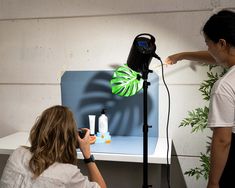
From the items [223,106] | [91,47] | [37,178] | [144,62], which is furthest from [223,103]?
[91,47]

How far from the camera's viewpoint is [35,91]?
2506mm

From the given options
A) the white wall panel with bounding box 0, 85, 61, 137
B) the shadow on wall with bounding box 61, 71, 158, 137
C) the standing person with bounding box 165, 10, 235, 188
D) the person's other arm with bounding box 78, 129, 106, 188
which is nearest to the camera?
the standing person with bounding box 165, 10, 235, 188

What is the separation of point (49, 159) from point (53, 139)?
0.31ft

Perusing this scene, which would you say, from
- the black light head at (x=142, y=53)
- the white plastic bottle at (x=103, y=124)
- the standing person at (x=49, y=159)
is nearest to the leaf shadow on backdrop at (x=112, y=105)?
the white plastic bottle at (x=103, y=124)

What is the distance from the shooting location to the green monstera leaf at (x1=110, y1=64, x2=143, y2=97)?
2.20 metres

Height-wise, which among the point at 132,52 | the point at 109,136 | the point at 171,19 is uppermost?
the point at 171,19

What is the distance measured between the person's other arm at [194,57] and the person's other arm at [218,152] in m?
0.74

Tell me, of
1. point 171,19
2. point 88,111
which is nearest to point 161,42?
point 171,19

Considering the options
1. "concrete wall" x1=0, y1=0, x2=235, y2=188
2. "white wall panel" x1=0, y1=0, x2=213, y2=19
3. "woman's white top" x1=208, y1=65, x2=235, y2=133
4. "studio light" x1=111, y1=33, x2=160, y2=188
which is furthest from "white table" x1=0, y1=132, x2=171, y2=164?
"white wall panel" x1=0, y1=0, x2=213, y2=19

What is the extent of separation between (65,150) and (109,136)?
864 millimetres

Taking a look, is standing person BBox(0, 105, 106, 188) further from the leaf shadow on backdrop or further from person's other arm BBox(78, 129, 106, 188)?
the leaf shadow on backdrop

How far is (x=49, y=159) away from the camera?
1.29 meters

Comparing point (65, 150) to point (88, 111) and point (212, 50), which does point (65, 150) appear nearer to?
point (212, 50)

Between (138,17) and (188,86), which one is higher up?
(138,17)
